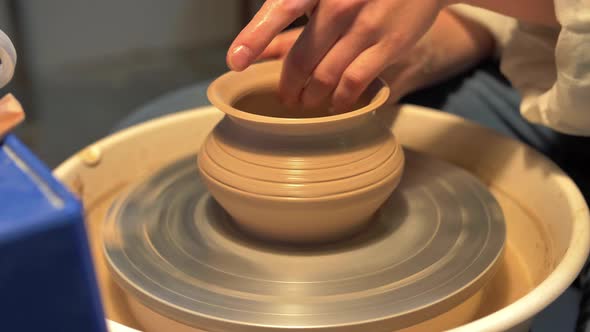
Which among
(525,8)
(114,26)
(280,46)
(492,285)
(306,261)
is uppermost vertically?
(525,8)

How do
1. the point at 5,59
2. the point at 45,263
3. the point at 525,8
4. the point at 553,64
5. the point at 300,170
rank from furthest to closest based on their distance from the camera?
1. the point at 553,64
2. the point at 525,8
3. the point at 300,170
4. the point at 5,59
5. the point at 45,263

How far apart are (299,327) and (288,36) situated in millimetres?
619

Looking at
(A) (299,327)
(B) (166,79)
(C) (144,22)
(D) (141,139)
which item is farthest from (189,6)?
(A) (299,327)

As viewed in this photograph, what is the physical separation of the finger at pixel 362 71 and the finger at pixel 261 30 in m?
0.11

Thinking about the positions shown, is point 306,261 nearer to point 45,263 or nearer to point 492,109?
point 45,263

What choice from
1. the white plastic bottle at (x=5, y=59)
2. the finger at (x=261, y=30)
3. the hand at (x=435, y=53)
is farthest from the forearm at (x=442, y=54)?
the white plastic bottle at (x=5, y=59)

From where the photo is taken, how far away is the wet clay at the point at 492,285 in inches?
31.4

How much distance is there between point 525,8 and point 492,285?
1.36 feet

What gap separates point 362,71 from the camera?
0.84 metres

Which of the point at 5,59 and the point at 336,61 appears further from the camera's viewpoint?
the point at 336,61

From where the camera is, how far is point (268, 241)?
866 mm

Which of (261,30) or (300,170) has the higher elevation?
(261,30)

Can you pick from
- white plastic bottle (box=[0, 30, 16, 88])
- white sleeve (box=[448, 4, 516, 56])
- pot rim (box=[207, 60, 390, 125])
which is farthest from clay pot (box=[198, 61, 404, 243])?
white sleeve (box=[448, 4, 516, 56])

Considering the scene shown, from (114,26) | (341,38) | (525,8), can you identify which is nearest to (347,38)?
(341,38)
